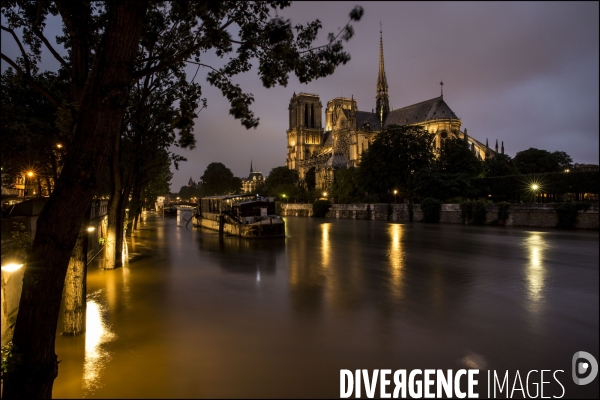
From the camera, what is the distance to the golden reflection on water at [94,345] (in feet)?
21.6

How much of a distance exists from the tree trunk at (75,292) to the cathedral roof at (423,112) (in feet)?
316

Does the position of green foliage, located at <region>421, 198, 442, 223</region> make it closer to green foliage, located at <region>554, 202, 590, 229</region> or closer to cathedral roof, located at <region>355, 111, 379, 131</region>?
green foliage, located at <region>554, 202, 590, 229</region>

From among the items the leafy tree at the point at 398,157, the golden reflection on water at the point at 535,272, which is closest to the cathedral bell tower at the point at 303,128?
the leafy tree at the point at 398,157

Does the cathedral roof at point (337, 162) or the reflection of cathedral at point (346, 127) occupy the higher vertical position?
the reflection of cathedral at point (346, 127)

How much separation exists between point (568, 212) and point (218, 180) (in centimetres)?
9177

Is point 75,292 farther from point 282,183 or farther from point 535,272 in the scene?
point 282,183

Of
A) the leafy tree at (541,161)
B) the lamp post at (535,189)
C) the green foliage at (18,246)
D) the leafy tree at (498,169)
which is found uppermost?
the leafy tree at (541,161)

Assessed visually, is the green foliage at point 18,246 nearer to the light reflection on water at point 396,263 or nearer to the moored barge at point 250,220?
the light reflection on water at point 396,263

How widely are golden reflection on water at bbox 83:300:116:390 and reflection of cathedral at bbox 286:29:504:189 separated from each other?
220 ft

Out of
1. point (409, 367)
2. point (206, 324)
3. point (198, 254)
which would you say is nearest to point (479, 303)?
point (409, 367)

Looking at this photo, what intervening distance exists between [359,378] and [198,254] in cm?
1705

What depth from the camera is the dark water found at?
664 cm

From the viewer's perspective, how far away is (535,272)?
16.0m

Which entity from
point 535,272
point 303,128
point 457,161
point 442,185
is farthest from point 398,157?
point 303,128
